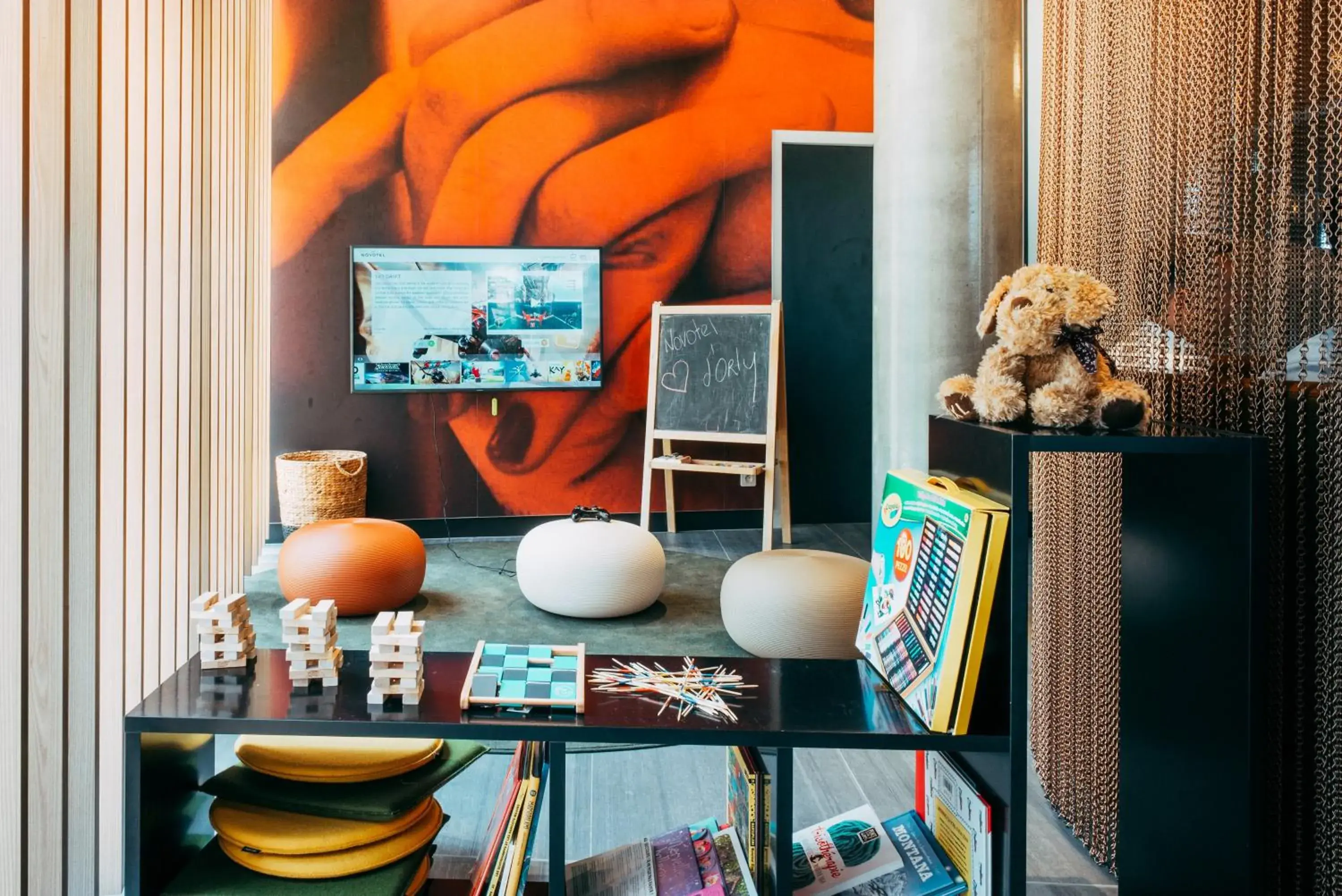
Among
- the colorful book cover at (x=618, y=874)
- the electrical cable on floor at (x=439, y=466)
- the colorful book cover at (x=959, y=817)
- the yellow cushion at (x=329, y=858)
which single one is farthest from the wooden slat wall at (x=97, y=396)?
the electrical cable on floor at (x=439, y=466)

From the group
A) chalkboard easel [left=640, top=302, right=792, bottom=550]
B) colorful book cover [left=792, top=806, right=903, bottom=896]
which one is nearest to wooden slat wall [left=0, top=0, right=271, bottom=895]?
colorful book cover [left=792, top=806, right=903, bottom=896]

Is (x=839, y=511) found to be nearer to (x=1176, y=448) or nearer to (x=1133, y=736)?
(x=1133, y=736)

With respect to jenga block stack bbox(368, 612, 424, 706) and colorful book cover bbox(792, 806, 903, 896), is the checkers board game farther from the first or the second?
colorful book cover bbox(792, 806, 903, 896)

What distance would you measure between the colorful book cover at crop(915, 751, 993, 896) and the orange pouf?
9.04 ft

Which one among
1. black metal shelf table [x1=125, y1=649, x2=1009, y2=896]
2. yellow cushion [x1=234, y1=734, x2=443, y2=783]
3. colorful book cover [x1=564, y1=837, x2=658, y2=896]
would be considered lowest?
colorful book cover [x1=564, y1=837, x2=658, y2=896]

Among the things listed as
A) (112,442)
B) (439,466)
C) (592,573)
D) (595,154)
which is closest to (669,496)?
(439,466)

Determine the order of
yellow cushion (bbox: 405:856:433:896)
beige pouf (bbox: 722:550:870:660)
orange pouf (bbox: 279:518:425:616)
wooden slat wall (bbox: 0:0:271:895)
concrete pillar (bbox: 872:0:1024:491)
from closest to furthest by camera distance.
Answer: yellow cushion (bbox: 405:856:433:896) → wooden slat wall (bbox: 0:0:271:895) → concrete pillar (bbox: 872:0:1024:491) → beige pouf (bbox: 722:550:870:660) → orange pouf (bbox: 279:518:425:616)

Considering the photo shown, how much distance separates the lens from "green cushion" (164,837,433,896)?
1.41 metres

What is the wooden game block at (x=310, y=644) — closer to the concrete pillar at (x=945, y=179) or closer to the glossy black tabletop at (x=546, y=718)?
the glossy black tabletop at (x=546, y=718)

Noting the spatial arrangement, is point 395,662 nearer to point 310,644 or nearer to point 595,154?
point 310,644

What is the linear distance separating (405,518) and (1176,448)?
492 centimetres

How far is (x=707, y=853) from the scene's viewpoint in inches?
64.4

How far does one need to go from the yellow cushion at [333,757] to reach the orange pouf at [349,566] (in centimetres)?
236

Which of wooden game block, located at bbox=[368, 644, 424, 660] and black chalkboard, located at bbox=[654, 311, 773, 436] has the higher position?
black chalkboard, located at bbox=[654, 311, 773, 436]
